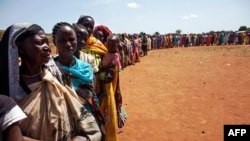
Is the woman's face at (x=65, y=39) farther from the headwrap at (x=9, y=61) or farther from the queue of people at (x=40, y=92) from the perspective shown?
the headwrap at (x=9, y=61)

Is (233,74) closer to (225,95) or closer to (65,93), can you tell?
(225,95)

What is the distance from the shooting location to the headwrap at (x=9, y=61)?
5.20ft

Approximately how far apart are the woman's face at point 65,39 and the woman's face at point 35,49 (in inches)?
16.1

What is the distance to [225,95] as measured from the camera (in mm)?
7301

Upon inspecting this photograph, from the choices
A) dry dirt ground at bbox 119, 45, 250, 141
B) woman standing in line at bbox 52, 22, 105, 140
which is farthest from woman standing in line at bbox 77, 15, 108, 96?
dry dirt ground at bbox 119, 45, 250, 141

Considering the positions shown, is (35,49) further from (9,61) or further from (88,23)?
(88,23)

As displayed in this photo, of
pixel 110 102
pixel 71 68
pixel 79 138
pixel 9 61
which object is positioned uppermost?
pixel 9 61

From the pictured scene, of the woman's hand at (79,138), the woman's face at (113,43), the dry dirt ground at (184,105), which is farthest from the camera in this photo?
the dry dirt ground at (184,105)

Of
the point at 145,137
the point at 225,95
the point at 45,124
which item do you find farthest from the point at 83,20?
the point at 225,95

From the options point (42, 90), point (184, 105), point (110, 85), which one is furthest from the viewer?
point (184, 105)

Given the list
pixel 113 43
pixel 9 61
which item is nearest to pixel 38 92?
pixel 9 61

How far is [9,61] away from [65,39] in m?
0.70

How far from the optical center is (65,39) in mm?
2197

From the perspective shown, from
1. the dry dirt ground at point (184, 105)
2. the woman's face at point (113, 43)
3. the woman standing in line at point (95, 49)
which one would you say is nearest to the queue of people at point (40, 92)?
the woman standing in line at point (95, 49)
